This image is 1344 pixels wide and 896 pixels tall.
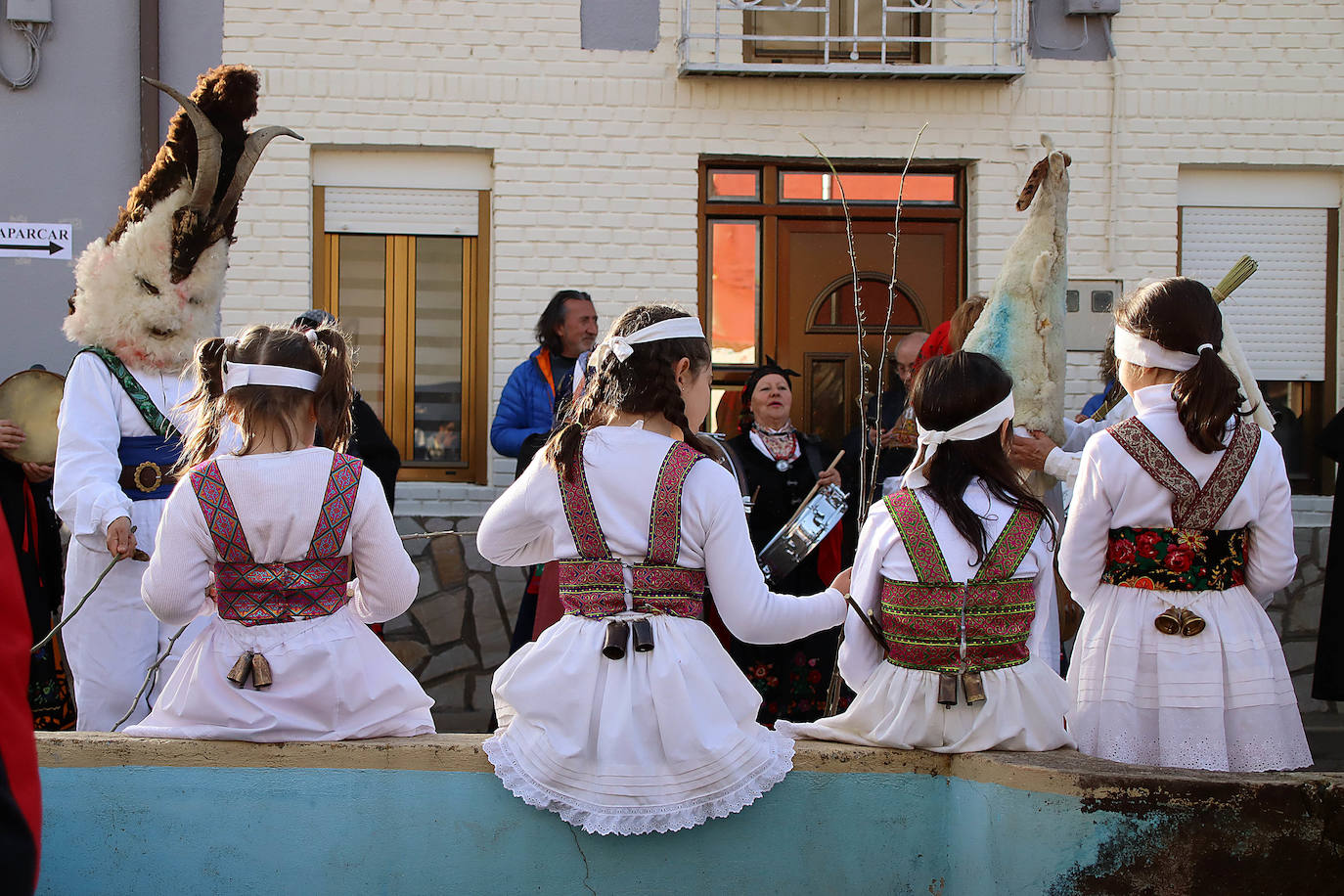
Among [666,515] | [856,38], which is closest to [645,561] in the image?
[666,515]

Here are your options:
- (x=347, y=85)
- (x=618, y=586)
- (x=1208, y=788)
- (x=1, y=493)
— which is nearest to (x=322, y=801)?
(x=618, y=586)

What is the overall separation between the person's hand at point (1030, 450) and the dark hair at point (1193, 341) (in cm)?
83

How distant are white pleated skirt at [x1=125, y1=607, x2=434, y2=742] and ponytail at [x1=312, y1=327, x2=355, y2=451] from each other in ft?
1.82

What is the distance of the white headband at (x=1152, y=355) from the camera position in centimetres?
328

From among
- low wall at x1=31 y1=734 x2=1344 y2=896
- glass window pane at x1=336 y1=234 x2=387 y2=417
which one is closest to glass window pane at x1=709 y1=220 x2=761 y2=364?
glass window pane at x1=336 y1=234 x2=387 y2=417

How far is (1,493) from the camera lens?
4.79m

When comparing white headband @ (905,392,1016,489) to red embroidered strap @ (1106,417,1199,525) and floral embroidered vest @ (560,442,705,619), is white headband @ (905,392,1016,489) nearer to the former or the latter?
red embroidered strap @ (1106,417,1199,525)

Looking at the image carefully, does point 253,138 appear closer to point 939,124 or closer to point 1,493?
point 1,493

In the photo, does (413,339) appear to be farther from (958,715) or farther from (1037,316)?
(958,715)

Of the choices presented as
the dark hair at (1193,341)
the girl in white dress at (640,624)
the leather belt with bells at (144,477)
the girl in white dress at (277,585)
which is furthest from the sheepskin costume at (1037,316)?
the leather belt with bells at (144,477)

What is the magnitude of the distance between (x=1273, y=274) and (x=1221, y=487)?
4671 millimetres

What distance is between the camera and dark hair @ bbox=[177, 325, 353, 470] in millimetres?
3049

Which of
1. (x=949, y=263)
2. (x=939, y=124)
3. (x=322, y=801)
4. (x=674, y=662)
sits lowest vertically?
(x=322, y=801)

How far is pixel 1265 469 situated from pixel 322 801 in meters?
2.30
